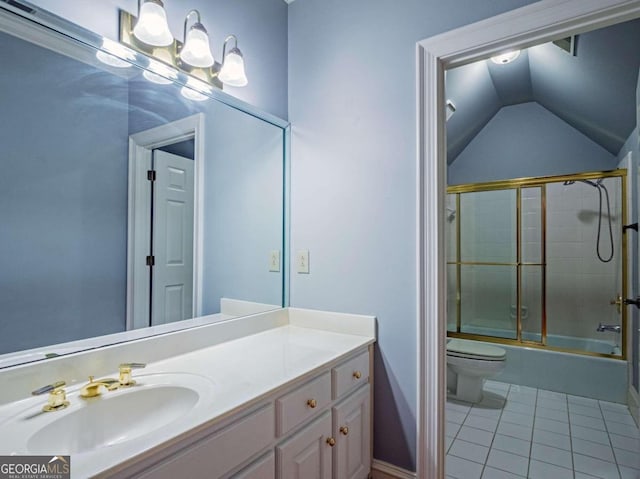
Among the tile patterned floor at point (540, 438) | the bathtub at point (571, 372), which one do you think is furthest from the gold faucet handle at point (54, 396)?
the bathtub at point (571, 372)

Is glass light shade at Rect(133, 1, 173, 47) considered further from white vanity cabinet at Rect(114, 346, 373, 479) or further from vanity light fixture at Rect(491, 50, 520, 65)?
vanity light fixture at Rect(491, 50, 520, 65)

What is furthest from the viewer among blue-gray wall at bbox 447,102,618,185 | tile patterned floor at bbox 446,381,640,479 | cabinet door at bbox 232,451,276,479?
blue-gray wall at bbox 447,102,618,185

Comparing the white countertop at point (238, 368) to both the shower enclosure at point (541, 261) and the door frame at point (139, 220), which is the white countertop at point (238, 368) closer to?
the door frame at point (139, 220)

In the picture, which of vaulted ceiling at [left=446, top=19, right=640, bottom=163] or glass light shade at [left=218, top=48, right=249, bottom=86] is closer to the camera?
glass light shade at [left=218, top=48, right=249, bottom=86]

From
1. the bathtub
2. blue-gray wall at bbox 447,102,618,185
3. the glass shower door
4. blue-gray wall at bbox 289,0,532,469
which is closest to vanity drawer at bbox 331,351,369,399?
blue-gray wall at bbox 289,0,532,469

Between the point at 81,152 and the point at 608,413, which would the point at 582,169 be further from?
the point at 81,152

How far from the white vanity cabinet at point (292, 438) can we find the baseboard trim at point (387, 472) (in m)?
0.04

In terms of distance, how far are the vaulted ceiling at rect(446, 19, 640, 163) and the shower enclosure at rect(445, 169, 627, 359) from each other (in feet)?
1.63

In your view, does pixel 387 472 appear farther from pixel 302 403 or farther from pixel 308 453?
pixel 302 403

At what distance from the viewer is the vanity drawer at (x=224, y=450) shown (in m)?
0.75

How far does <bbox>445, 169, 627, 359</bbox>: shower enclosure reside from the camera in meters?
3.01

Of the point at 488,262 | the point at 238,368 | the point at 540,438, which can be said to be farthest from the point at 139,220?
the point at 488,262

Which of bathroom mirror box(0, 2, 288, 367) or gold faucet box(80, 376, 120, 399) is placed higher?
Result: bathroom mirror box(0, 2, 288, 367)

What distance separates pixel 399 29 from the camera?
1.55 m
